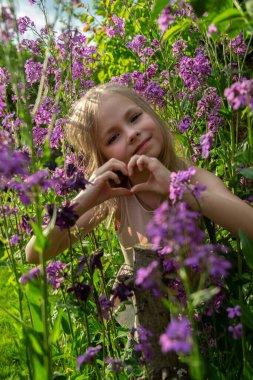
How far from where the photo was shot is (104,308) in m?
1.80

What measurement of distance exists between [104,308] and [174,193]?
582 millimetres

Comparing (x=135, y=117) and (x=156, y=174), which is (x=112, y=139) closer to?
(x=135, y=117)

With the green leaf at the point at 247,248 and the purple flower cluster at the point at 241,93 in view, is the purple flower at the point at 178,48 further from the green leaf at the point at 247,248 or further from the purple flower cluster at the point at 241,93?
the purple flower cluster at the point at 241,93

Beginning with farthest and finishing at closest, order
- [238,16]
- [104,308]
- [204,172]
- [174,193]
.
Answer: [204,172]
[104,308]
[174,193]
[238,16]

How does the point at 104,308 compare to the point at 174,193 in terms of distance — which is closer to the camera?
the point at 174,193

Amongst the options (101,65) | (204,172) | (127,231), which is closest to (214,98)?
(204,172)

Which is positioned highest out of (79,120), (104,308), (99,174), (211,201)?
(79,120)

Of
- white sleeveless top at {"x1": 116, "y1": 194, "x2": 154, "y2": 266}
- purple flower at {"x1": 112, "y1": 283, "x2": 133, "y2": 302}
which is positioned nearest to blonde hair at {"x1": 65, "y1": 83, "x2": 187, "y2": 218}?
white sleeveless top at {"x1": 116, "y1": 194, "x2": 154, "y2": 266}

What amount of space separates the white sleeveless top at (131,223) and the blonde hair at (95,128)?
0.79 ft

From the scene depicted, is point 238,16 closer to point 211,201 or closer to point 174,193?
point 174,193

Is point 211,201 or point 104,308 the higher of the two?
point 211,201

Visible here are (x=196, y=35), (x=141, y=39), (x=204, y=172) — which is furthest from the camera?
(x=196, y=35)

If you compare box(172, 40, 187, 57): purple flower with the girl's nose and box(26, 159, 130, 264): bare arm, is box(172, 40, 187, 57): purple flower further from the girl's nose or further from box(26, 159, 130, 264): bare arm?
box(26, 159, 130, 264): bare arm

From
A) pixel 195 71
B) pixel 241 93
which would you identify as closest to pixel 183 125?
pixel 195 71
